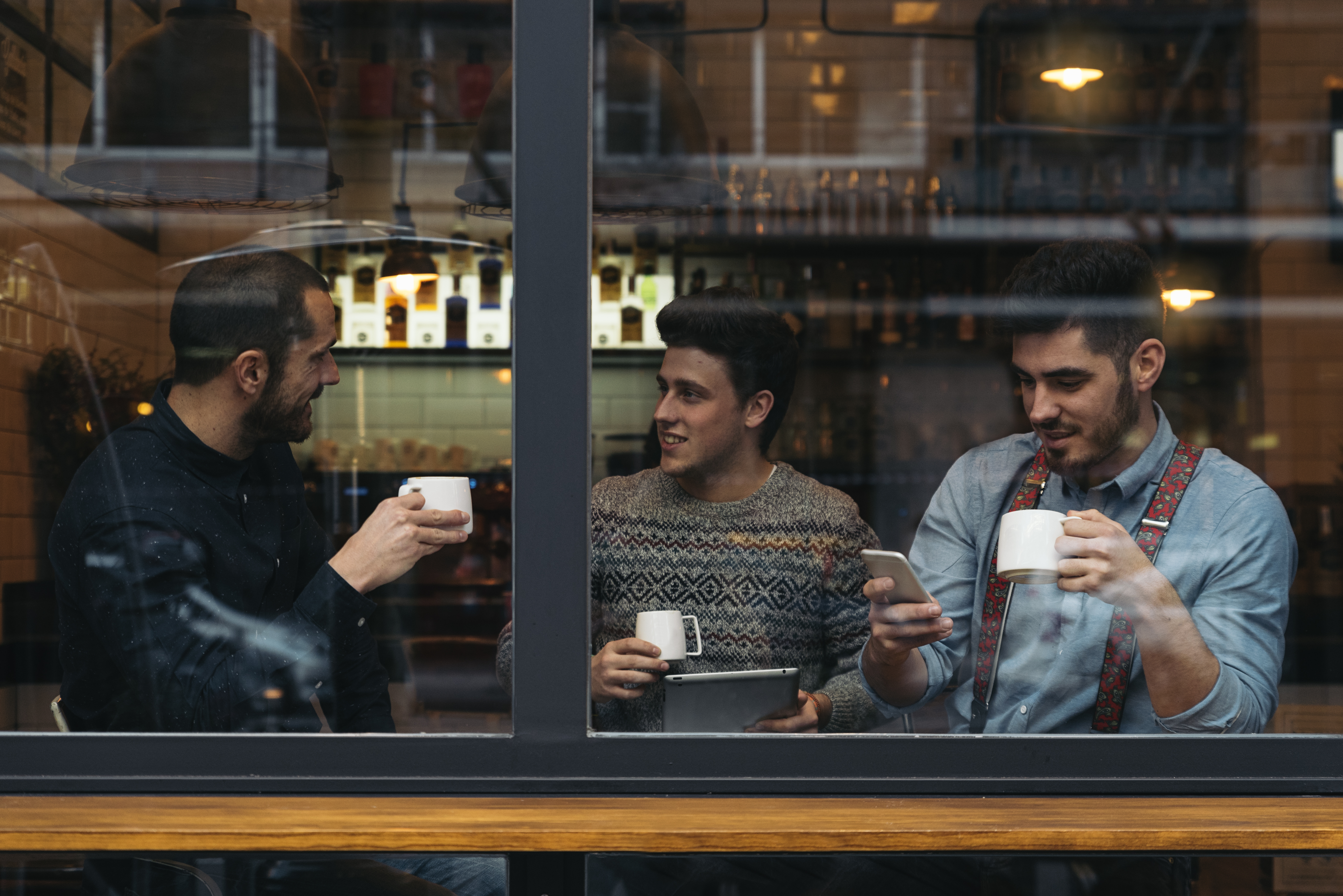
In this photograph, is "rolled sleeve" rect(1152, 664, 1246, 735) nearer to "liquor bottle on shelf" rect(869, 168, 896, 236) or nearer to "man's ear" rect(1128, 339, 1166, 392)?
"man's ear" rect(1128, 339, 1166, 392)

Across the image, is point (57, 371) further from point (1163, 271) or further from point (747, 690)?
point (1163, 271)

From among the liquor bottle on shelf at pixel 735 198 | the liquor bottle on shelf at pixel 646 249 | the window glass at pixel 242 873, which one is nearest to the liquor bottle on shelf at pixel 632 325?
the liquor bottle on shelf at pixel 646 249

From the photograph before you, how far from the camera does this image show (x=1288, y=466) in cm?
408

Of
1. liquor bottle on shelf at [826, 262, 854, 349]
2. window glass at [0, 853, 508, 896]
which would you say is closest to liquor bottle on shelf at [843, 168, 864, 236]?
liquor bottle on shelf at [826, 262, 854, 349]

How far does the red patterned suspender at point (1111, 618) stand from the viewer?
1.54 meters

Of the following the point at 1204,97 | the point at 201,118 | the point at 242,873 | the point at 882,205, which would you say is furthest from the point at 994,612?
the point at 1204,97

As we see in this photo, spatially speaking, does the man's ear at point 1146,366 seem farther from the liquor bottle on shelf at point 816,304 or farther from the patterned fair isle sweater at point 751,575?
the liquor bottle on shelf at point 816,304

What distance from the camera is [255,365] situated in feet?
6.50

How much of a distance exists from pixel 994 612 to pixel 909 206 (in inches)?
103

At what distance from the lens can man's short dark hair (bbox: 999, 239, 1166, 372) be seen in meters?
1.80

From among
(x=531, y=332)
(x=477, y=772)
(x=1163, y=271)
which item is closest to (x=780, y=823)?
(x=477, y=772)

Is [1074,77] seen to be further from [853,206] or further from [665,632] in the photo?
[665,632]

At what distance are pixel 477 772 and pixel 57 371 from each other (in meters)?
2.40

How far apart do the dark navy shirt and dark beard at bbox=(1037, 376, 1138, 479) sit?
1.00 meters
